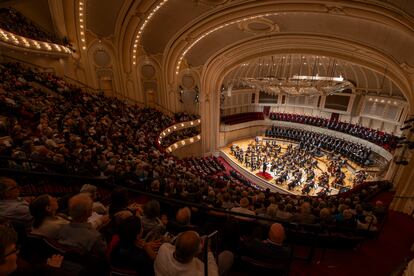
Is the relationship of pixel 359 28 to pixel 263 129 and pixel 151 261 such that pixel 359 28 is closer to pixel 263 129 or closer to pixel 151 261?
pixel 151 261

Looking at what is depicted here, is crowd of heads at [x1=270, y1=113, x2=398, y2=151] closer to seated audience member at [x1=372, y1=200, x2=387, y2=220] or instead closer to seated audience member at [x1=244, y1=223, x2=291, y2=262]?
seated audience member at [x1=372, y1=200, x2=387, y2=220]

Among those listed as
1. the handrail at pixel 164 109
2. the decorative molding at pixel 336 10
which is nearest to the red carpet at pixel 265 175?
the handrail at pixel 164 109

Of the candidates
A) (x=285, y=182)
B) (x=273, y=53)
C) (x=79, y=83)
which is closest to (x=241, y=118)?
(x=273, y=53)

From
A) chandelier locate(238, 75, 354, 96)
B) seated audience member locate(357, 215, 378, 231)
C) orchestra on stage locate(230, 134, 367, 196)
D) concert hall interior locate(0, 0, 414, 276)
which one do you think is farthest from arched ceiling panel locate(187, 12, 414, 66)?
orchestra on stage locate(230, 134, 367, 196)

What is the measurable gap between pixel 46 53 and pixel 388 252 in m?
17.7

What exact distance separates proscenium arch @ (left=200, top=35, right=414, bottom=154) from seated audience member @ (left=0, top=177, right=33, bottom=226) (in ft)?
49.1

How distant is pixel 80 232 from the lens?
7.20ft

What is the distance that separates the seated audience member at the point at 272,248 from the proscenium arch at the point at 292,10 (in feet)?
29.0

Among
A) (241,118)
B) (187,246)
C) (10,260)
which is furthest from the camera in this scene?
(241,118)

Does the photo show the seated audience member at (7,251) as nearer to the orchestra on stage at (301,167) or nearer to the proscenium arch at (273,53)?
the orchestra on stage at (301,167)

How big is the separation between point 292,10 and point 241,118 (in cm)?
1586

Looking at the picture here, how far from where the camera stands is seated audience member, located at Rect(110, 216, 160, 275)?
1.98 metres

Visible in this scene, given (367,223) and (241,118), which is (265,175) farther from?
(367,223)

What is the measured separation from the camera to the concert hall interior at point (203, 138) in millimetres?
2307
